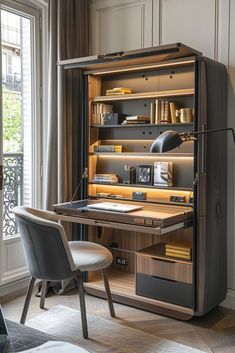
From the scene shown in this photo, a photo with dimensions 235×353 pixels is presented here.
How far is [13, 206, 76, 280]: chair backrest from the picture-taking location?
273 centimetres

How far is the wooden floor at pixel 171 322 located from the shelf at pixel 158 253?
434 mm

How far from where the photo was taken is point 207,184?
3057 mm

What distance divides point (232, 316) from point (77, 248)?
1260 millimetres

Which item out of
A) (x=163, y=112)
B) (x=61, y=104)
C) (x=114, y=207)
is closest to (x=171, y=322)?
(x=114, y=207)

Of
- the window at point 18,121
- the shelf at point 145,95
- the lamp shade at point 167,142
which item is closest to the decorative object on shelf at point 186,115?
the shelf at point 145,95

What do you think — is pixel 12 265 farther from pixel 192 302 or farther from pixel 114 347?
pixel 192 302

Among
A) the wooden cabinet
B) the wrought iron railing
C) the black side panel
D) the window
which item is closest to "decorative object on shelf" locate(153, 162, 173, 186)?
the wooden cabinet

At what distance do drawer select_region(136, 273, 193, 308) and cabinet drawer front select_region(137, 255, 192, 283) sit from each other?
0.10 ft

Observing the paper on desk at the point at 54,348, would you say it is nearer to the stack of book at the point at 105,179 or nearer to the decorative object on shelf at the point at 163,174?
the decorative object on shelf at the point at 163,174

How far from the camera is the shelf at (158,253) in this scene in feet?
10.4

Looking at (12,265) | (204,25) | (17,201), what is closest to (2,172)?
(17,201)

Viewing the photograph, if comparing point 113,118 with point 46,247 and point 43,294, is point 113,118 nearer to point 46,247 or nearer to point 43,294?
point 46,247

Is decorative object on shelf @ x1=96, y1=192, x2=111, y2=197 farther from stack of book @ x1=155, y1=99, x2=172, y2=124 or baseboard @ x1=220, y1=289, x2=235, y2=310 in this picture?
baseboard @ x1=220, y1=289, x2=235, y2=310

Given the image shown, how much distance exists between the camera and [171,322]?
3.10 m
